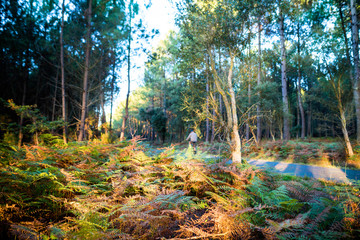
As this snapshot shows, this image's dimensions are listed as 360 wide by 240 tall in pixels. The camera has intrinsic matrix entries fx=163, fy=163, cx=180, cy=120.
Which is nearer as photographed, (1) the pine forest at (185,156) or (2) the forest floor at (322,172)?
(1) the pine forest at (185,156)

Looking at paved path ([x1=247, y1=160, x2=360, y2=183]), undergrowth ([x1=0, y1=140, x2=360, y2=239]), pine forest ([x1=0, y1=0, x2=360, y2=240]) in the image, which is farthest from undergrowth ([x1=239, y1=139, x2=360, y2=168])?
undergrowth ([x1=0, y1=140, x2=360, y2=239])

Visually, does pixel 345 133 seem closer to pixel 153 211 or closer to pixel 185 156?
pixel 185 156

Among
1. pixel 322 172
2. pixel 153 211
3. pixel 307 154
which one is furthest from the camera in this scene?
pixel 307 154

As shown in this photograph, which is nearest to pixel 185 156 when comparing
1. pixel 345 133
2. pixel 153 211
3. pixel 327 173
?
pixel 153 211

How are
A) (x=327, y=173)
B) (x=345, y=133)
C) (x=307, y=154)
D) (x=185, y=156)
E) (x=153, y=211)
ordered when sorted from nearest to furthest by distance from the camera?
1. (x=153, y=211)
2. (x=185, y=156)
3. (x=327, y=173)
4. (x=345, y=133)
5. (x=307, y=154)

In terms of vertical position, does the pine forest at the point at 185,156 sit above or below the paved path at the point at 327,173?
above

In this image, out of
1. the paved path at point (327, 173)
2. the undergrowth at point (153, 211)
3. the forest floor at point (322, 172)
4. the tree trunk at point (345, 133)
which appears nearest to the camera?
the undergrowth at point (153, 211)

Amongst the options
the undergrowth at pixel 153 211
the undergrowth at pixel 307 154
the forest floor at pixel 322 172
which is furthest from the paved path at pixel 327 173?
the undergrowth at pixel 153 211

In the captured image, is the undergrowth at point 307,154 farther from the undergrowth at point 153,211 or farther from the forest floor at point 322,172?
the undergrowth at point 153,211

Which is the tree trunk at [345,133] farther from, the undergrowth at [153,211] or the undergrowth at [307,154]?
the undergrowth at [153,211]

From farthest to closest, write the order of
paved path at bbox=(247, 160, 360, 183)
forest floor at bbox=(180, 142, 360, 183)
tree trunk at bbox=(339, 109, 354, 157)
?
tree trunk at bbox=(339, 109, 354, 157), paved path at bbox=(247, 160, 360, 183), forest floor at bbox=(180, 142, 360, 183)

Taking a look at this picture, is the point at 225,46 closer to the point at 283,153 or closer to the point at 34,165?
the point at 34,165

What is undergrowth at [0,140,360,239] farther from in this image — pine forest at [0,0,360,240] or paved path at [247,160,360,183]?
paved path at [247,160,360,183]

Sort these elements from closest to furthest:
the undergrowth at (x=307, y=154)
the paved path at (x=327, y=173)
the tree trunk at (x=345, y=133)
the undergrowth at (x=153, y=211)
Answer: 1. the undergrowth at (x=153, y=211)
2. the paved path at (x=327, y=173)
3. the tree trunk at (x=345, y=133)
4. the undergrowth at (x=307, y=154)
